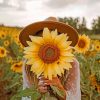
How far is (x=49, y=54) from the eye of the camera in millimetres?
1871

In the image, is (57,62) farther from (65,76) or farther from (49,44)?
(65,76)

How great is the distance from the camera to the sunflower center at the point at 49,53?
6.12 feet

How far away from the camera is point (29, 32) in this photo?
2.64 meters

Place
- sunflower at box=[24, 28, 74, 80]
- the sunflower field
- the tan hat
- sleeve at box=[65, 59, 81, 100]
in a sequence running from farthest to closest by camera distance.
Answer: the sunflower field → sleeve at box=[65, 59, 81, 100] → the tan hat → sunflower at box=[24, 28, 74, 80]

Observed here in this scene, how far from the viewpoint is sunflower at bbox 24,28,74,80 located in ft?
6.05

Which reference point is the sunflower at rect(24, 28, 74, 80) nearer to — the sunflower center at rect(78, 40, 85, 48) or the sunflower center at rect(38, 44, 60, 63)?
the sunflower center at rect(38, 44, 60, 63)

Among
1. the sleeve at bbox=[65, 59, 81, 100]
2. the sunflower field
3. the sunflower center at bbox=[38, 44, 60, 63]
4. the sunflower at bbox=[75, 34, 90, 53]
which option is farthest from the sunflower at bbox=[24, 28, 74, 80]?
the sunflower at bbox=[75, 34, 90, 53]

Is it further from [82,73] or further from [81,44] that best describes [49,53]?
[81,44]

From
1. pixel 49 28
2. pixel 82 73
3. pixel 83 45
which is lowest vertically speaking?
pixel 82 73

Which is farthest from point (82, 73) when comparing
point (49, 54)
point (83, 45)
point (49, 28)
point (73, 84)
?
point (49, 54)

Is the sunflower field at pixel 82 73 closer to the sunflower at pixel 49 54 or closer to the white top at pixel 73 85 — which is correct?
the white top at pixel 73 85

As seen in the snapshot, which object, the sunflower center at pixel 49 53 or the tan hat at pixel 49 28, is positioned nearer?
the sunflower center at pixel 49 53

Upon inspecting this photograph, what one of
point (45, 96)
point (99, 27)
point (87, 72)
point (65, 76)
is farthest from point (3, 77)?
point (99, 27)

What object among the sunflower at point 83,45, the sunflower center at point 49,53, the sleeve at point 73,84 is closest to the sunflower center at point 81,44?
the sunflower at point 83,45
